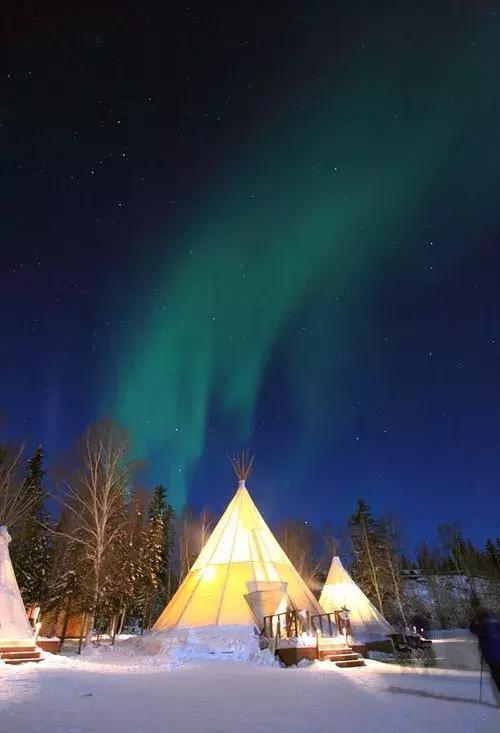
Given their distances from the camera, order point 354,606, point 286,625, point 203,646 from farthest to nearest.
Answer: point 354,606 → point 286,625 → point 203,646

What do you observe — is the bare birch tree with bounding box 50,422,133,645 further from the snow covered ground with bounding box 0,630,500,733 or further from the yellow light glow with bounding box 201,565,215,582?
the snow covered ground with bounding box 0,630,500,733

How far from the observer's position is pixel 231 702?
6484 millimetres

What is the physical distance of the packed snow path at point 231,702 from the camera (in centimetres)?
493

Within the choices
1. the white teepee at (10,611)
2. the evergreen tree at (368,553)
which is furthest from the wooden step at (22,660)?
the evergreen tree at (368,553)

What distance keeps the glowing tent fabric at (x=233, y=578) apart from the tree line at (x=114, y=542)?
3.50 m

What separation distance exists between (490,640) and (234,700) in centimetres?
411

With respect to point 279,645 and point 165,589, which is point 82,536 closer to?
point 279,645

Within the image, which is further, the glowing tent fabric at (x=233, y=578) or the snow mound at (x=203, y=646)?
the glowing tent fabric at (x=233, y=578)

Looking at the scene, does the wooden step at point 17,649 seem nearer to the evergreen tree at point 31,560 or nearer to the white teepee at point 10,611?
the white teepee at point 10,611

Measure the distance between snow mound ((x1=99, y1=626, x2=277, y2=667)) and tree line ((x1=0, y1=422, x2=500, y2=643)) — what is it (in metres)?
3.14

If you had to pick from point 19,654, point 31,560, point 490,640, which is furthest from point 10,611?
point 490,640

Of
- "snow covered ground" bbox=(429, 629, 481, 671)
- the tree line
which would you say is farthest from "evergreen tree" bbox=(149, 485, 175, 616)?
"snow covered ground" bbox=(429, 629, 481, 671)

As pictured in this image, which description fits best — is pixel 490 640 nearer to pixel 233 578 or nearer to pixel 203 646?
pixel 203 646

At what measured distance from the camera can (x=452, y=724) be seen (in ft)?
17.7
